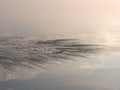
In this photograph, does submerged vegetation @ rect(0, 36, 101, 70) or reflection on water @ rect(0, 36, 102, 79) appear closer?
reflection on water @ rect(0, 36, 102, 79)

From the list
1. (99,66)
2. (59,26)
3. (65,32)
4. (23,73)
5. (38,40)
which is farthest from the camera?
(59,26)

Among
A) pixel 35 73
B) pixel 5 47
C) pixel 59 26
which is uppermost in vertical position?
pixel 59 26

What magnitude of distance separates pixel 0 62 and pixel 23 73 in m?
0.90

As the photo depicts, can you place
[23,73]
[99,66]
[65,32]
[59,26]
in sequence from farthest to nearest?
[59,26] < [65,32] < [99,66] < [23,73]

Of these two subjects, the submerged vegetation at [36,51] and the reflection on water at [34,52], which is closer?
the reflection on water at [34,52]

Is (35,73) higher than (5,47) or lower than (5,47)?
lower

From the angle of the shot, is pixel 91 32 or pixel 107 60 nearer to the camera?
pixel 107 60

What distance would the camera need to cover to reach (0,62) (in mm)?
13133

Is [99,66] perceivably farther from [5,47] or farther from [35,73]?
[5,47]

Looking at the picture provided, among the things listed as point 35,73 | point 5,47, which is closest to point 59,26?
point 5,47

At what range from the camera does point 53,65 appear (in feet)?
44.0

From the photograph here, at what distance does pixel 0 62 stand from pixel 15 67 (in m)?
0.58

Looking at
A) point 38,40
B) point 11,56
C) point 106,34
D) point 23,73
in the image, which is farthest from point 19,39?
point 106,34

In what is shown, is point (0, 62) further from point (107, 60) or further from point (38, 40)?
point (107, 60)
